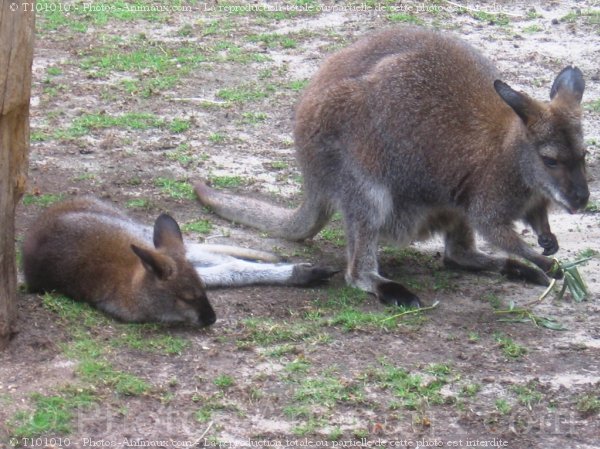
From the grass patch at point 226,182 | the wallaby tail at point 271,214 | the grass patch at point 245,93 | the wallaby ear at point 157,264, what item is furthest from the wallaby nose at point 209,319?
the grass patch at point 245,93

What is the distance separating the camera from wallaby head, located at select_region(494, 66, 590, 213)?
20.3 feet

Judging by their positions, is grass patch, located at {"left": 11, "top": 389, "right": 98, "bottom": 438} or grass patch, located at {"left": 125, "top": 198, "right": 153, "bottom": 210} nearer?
grass patch, located at {"left": 11, "top": 389, "right": 98, "bottom": 438}

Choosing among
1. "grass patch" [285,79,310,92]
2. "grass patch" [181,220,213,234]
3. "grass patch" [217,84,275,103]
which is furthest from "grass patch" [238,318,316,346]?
"grass patch" [285,79,310,92]

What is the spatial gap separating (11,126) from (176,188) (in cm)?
267

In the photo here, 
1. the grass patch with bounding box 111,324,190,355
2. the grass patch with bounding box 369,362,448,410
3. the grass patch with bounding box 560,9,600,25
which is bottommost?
the grass patch with bounding box 111,324,190,355

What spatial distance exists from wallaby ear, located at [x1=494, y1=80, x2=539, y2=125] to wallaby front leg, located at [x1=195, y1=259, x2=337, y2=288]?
1368mm

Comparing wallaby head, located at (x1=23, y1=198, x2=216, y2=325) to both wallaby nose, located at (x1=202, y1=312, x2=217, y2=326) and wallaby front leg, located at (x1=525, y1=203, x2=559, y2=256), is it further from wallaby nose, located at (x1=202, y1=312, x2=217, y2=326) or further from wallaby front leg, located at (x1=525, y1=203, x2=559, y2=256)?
wallaby front leg, located at (x1=525, y1=203, x2=559, y2=256)

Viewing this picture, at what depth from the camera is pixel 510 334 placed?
6.07 metres

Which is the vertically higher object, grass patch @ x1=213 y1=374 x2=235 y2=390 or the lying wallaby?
the lying wallaby

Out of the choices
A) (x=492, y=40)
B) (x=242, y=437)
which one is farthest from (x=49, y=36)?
(x=242, y=437)

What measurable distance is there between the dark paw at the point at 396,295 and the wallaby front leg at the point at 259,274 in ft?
0.99

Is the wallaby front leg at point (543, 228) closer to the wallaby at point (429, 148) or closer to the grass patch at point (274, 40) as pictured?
the wallaby at point (429, 148)

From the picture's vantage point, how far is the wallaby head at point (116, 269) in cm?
584

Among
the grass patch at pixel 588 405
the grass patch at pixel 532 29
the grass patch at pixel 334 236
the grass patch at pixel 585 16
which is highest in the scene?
the grass patch at pixel 585 16
